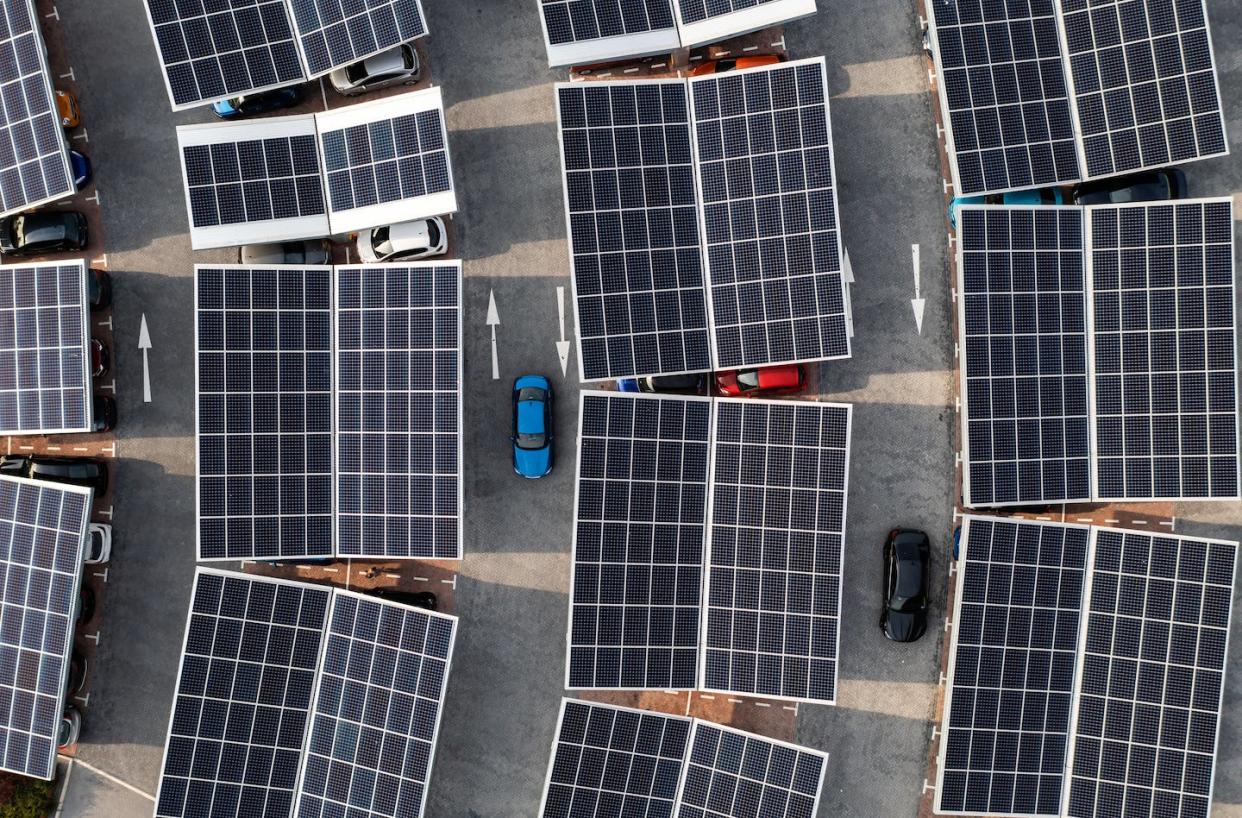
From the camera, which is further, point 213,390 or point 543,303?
point 543,303

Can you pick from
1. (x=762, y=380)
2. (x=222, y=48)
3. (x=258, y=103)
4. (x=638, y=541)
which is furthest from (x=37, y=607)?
(x=762, y=380)

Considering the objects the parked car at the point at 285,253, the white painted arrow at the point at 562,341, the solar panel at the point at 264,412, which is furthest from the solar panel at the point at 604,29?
the solar panel at the point at 264,412

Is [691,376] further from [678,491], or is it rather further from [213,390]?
[213,390]

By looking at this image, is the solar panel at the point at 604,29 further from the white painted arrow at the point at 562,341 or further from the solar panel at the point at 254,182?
the solar panel at the point at 254,182

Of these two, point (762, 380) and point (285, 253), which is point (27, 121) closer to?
point (285, 253)

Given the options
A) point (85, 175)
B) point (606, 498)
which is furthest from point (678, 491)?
point (85, 175)

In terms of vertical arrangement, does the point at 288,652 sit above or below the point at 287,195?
below

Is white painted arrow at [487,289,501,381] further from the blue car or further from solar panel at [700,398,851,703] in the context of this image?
solar panel at [700,398,851,703]
